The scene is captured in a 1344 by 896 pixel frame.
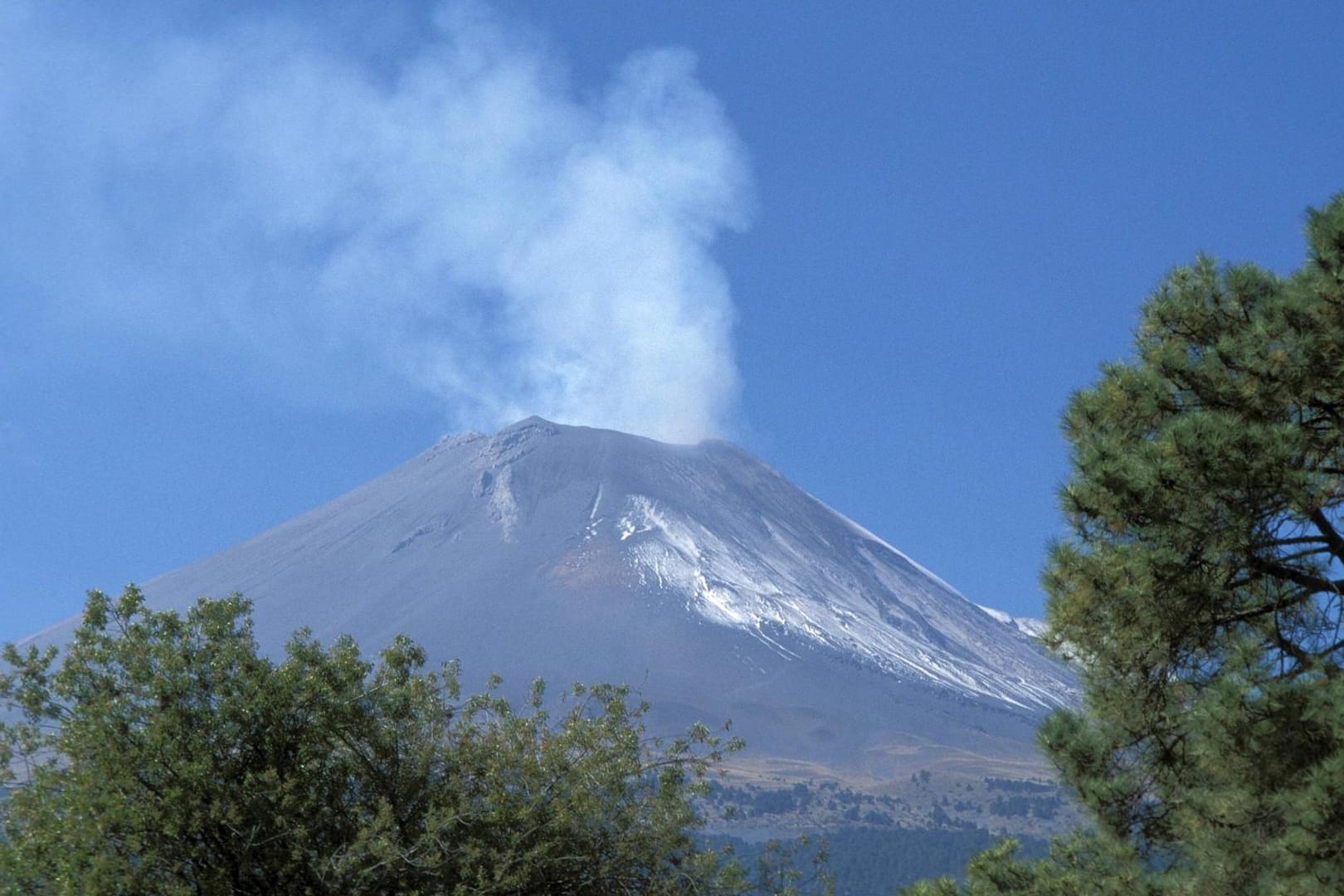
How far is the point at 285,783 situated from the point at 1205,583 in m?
6.26

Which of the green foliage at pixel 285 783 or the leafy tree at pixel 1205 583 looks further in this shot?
the green foliage at pixel 285 783

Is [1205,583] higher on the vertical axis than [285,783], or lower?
higher

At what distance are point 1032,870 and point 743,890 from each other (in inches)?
99.6

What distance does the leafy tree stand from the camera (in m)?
7.70

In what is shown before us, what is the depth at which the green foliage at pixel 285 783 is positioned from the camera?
28.0 feet

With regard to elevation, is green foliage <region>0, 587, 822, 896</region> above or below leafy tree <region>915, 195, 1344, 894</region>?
below

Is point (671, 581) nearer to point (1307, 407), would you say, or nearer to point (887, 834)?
point (887, 834)

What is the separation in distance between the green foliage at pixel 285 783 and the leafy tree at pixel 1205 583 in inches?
134

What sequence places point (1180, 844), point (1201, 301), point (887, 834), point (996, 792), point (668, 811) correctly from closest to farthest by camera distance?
point (1180, 844)
point (1201, 301)
point (668, 811)
point (887, 834)
point (996, 792)

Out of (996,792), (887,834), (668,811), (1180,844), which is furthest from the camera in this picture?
(996,792)

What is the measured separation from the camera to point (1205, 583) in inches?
337

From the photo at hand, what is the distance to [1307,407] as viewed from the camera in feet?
28.6

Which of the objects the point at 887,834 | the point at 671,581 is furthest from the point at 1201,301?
the point at 671,581

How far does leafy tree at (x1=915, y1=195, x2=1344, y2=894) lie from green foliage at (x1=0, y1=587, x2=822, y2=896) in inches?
134
